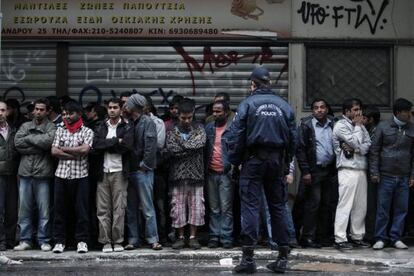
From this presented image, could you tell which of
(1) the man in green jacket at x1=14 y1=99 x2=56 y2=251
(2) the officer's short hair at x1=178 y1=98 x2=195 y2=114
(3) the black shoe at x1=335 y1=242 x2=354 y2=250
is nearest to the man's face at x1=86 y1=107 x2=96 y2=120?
(1) the man in green jacket at x1=14 y1=99 x2=56 y2=251

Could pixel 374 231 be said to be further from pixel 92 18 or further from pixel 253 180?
pixel 92 18

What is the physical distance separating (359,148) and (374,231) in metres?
1.24

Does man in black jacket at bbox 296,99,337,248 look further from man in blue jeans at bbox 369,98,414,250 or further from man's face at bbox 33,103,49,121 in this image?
man's face at bbox 33,103,49,121

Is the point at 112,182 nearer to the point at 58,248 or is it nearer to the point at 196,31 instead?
the point at 58,248

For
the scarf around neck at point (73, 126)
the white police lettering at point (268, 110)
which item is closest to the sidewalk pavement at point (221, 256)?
the scarf around neck at point (73, 126)

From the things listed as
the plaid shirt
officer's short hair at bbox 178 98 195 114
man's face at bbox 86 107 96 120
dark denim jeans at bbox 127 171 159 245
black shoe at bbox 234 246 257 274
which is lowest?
black shoe at bbox 234 246 257 274

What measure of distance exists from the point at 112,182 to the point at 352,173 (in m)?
3.34

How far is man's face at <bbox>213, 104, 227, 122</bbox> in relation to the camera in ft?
32.6

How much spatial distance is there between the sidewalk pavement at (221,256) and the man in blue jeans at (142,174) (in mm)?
264

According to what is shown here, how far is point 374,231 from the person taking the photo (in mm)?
10141

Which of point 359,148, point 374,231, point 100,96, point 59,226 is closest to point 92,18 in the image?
point 100,96

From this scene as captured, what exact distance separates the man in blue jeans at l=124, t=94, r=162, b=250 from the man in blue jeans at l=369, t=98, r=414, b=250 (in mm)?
3075

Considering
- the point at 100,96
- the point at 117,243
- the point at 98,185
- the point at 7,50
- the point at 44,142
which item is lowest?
the point at 117,243

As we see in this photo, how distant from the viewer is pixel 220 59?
1162 centimetres
